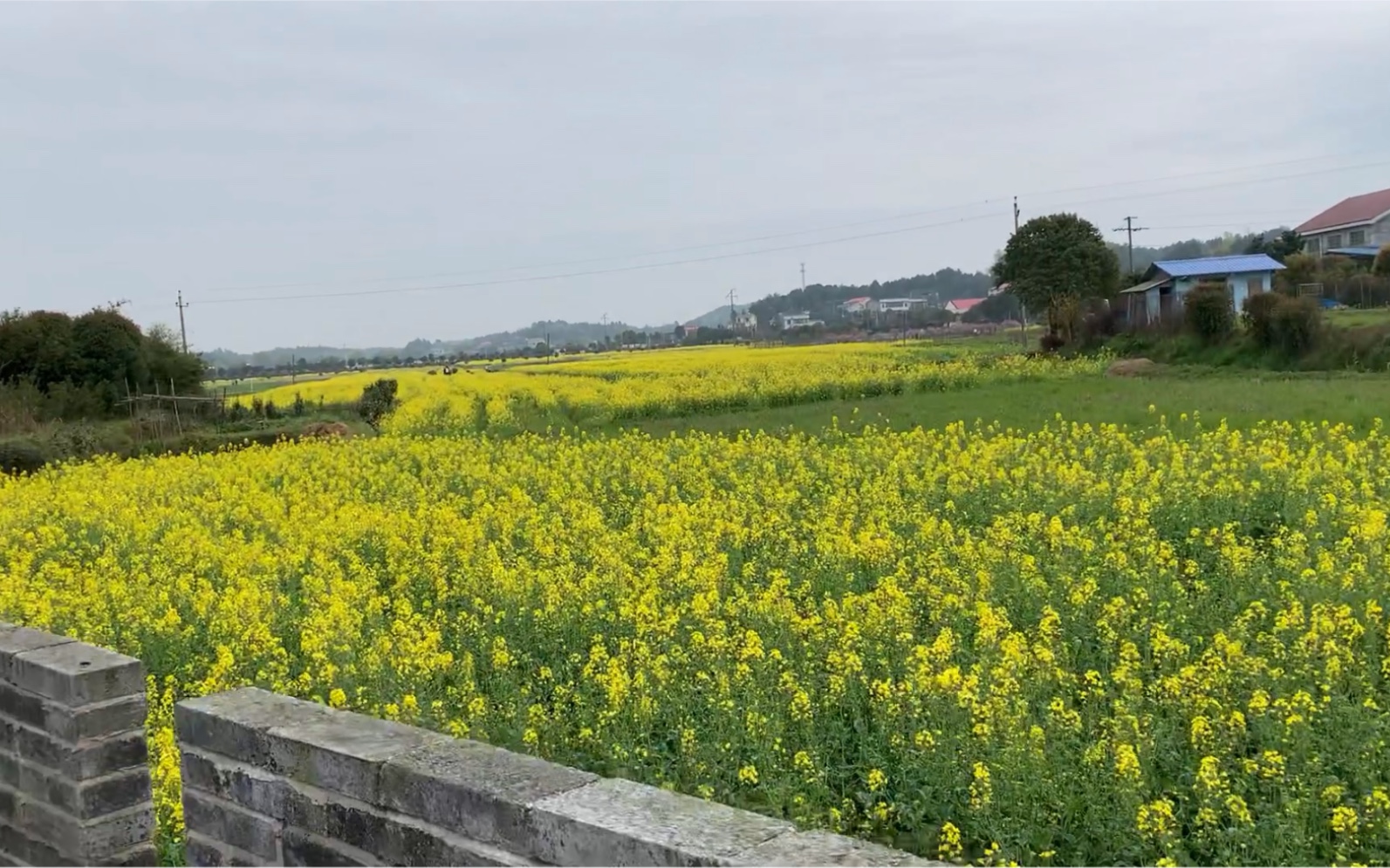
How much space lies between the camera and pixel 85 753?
160 inches

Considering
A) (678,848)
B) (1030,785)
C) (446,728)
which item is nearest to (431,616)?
(446,728)

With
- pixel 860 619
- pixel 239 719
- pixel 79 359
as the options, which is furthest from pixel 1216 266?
pixel 239 719

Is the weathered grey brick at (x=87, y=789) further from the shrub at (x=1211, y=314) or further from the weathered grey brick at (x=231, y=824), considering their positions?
the shrub at (x=1211, y=314)

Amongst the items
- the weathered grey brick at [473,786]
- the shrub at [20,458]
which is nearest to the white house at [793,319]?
the shrub at [20,458]

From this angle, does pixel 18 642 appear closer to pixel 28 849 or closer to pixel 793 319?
pixel 28 849

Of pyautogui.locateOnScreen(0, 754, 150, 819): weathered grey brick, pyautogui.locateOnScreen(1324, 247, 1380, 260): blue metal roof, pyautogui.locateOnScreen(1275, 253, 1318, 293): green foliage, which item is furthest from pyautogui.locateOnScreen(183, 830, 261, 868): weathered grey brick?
pyautogui.locateOnScreen(1324, 247, 1380, 260): blue metal roof

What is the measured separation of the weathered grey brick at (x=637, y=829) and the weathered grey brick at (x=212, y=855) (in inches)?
50.3

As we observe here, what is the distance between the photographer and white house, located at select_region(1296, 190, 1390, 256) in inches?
2406

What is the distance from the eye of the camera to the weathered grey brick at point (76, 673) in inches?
159

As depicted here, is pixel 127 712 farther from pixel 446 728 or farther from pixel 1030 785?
pixel 1030 785

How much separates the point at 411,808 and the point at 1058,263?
43481 millimetres

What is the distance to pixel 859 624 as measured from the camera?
6129 millimetres

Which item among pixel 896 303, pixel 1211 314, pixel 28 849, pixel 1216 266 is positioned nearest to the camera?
pixel 28 849

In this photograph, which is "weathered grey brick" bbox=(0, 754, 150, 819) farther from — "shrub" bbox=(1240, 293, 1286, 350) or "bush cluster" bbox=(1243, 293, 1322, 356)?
"shrub" bbox=(1240, 293, 1286, 350)
